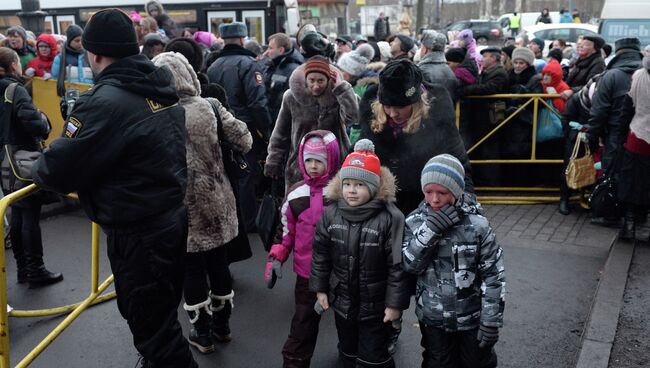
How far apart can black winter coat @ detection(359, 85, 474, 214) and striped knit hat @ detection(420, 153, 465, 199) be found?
0.63 meters

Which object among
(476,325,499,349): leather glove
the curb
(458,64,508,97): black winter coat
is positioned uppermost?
(458,64,508,97): black winter coat

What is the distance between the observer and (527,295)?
5.32m

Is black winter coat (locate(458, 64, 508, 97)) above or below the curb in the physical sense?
above

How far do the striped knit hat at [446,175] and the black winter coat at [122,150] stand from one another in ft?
4.43

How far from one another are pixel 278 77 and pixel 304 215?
3.92 m

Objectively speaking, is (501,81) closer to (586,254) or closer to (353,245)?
(586,254)

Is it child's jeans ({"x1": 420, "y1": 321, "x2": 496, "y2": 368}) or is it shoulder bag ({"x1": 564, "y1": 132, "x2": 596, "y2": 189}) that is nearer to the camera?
child's jeans ({"x1": 420, "y1": 321, "x2": 496, "y2": 368})

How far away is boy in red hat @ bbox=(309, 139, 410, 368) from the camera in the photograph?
11.5 feet

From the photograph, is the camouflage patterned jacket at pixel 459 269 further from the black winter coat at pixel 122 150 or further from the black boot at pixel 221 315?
the black boot at pixel 221 315

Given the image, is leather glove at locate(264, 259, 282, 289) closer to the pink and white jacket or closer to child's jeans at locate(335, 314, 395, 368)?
the pink and white jacket

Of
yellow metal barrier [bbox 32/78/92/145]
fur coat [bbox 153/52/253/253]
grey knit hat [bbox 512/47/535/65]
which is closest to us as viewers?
fur coat [bbox 153/52/253/253]

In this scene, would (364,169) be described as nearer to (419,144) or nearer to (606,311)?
(419,144)

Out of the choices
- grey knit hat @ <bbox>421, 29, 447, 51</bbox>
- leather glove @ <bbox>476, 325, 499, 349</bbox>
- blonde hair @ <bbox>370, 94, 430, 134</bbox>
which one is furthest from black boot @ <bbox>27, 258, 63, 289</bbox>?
grey knit hat @ <bbox>421, 29, 447, 51</bbox>

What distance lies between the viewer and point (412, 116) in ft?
13.3
